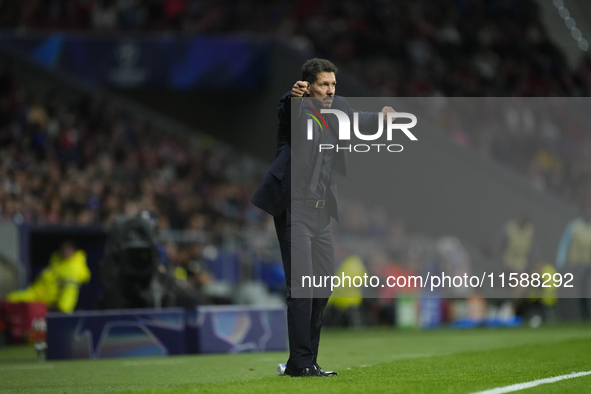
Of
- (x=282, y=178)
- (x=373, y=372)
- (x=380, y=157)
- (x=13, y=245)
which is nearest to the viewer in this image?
(x=282, y=178)

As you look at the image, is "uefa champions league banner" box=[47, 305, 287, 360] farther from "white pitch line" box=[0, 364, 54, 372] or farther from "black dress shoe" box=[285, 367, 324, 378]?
"black dress shoe" box=[285, 367, 324, 378]

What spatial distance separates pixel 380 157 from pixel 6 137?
12.7m

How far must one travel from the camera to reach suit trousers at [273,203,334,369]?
20.9 feet

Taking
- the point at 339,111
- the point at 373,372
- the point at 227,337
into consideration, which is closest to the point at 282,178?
the point at 339,111

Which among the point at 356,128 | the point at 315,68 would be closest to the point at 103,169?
the point at 356,128

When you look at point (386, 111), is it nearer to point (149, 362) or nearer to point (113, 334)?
point (149, 362)

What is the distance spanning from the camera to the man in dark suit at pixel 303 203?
6.36m

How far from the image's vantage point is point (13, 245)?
14656 mm

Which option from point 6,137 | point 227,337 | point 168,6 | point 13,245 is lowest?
point 227,337

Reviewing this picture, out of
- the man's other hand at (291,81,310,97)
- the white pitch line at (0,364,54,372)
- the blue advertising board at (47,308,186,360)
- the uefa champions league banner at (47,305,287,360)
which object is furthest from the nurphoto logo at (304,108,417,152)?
the blue advertising board at (47,308,186,360)

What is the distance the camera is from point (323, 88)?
641cm

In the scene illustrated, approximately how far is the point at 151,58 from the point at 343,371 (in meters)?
16.6

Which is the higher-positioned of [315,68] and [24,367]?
[315,68]

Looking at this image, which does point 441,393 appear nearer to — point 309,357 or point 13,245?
point 309,357
